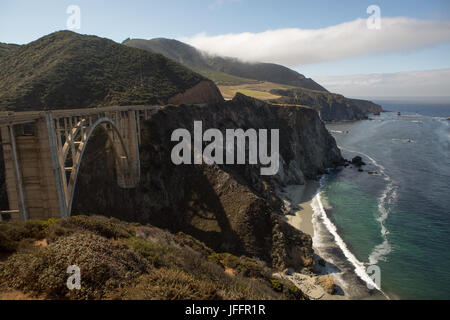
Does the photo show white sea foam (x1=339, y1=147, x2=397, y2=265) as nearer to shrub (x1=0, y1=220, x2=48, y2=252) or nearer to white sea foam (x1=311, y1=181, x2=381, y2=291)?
white sea foam (x1=311, y1=181, x2=381, y2=291)

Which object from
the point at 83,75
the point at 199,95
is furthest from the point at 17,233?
the point at 199,95

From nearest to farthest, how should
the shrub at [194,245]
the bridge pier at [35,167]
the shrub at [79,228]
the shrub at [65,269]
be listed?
the shrub at [65,269]
the shrub at [79,228]
the bridge pier at [35,167]
the shrub at [194,245]

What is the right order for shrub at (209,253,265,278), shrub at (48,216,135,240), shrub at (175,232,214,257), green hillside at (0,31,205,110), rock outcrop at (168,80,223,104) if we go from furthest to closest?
rock outcrop at (168,80,223,104)
green hillside at (0,31,205,110)
shrub at (175,232,214,257)
shrub at (209,253,265,278)
shrub at (48,216,135,240)

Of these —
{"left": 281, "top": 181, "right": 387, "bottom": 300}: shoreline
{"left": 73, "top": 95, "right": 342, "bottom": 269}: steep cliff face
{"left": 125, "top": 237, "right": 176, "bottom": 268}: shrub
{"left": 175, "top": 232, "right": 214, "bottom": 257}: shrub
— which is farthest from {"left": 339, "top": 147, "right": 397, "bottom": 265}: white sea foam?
{"left": 125, "top": 237, "right": 176, "bottom": 268}: shrub

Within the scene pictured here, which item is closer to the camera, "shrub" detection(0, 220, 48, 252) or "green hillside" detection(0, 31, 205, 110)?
"shrub" detection(0, 220, 48, 252)

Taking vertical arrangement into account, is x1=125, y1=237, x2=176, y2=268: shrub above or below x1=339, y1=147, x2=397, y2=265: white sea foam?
above

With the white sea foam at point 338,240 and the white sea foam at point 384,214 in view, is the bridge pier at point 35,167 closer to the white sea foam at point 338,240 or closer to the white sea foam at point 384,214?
the white sea foam at point 338,240

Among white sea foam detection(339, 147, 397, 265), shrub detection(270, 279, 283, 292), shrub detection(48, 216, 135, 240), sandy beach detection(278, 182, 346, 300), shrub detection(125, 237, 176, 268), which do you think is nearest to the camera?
shrub detection(48, 216, 135, 240)

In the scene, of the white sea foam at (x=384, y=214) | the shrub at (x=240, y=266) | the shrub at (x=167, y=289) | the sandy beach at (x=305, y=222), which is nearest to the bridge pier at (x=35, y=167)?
the shrub at (x=167, y=289)
